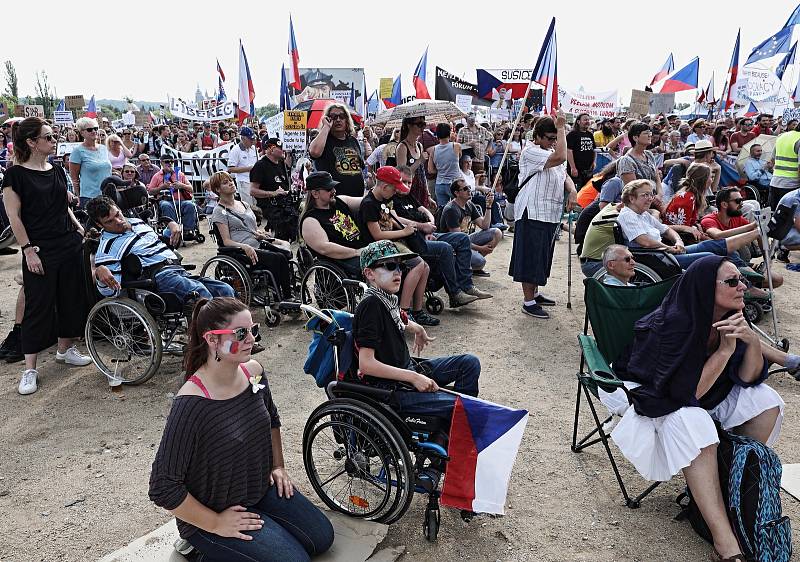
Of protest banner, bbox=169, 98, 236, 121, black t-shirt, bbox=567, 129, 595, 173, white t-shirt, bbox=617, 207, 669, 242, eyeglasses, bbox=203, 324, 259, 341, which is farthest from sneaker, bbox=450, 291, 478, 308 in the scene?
protest banner, bbox=169, 98, 236, 121

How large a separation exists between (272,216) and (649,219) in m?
4.55

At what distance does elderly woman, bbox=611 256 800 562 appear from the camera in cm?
266

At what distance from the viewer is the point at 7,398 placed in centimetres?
432

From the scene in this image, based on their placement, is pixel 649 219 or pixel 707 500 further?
pixel 649 219

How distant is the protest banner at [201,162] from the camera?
35.5 ft

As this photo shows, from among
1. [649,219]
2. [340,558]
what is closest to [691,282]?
[340,558]

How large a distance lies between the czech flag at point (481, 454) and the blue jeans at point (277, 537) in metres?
0.57

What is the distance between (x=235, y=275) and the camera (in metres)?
5.89

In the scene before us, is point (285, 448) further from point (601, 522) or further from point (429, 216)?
point (429, 216)

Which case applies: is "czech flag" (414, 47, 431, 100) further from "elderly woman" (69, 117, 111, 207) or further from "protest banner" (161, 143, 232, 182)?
"elderly woman" (69, 117, 111, 207)

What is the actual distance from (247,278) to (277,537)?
3697 millimetres

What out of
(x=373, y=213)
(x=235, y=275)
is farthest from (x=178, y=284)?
(x=373, y=213)

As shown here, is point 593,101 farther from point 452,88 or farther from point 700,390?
point 700,390

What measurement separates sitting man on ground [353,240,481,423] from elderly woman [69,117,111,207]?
183 inches
